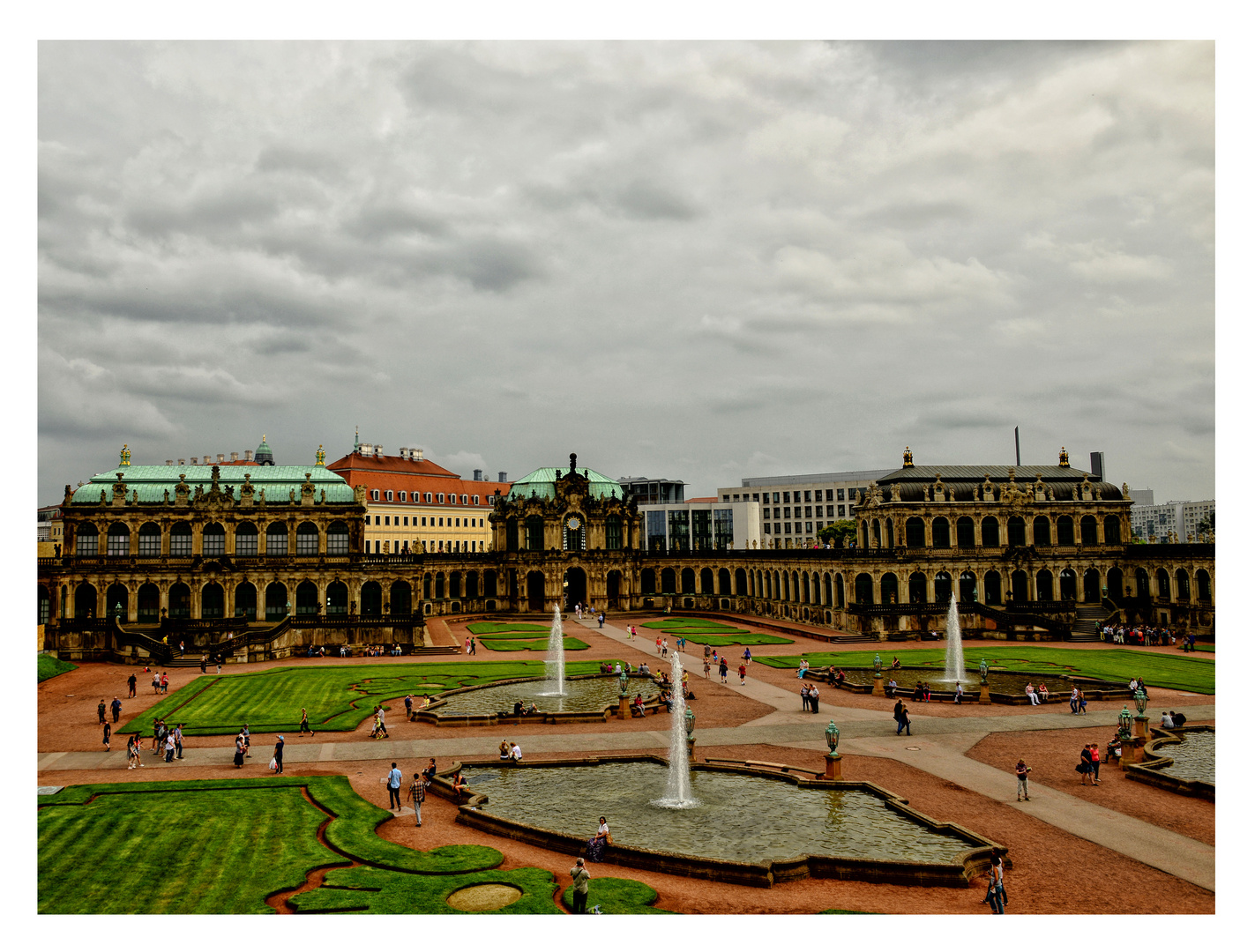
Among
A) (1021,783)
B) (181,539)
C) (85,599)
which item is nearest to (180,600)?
(181,539)

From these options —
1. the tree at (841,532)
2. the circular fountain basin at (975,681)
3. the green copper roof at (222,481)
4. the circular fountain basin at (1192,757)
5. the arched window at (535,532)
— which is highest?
the green copper roof at (222,481)

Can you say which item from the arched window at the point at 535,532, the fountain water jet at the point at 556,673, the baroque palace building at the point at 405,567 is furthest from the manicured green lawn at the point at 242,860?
the arched window at the point at 535,532

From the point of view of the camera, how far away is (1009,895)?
85.2 feet

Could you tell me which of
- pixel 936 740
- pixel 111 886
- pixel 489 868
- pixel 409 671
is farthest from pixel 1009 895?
pixel 409 671

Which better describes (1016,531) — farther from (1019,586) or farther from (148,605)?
(148,605)

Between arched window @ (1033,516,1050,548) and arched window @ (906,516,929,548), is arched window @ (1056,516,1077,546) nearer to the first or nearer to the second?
arched window @ (1033,516,1050,548)

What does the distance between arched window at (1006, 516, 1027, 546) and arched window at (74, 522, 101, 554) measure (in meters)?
101

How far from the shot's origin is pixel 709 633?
316 ft

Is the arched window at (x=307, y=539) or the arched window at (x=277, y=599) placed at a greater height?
the arched window at (x=307, y=539)

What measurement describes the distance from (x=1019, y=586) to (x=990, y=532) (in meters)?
7.01

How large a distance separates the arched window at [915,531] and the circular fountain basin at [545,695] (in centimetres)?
4971

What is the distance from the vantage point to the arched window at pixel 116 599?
90.4 metres

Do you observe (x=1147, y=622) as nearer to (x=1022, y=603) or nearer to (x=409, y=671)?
(x=1022, y=603)

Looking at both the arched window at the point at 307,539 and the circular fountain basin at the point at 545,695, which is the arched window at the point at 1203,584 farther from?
the arched window at the point at 307,539
